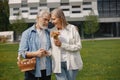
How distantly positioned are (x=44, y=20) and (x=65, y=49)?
0.60m

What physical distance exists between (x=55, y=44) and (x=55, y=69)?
436mm

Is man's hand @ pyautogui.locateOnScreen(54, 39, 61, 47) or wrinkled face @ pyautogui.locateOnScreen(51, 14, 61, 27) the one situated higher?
wrinkled face @ pyautogui.locateOnScreen(51, 14, 61, 27)

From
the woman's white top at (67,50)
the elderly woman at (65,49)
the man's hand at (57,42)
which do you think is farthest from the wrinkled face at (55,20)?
the man's hand at (57,42)

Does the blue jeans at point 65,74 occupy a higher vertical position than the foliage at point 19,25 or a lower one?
higher

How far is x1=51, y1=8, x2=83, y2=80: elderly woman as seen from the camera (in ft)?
21.9

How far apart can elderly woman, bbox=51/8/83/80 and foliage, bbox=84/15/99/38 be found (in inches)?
2928

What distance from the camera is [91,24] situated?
267ft

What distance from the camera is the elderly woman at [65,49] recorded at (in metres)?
6.69

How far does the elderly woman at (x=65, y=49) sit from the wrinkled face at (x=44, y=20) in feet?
0.29

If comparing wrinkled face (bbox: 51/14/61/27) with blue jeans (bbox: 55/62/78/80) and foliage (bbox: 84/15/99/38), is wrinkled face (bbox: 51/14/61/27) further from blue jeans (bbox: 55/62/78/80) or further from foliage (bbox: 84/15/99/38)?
foliage (bbox: 84/15/99/38)

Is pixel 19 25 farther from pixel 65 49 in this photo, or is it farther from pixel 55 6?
pixel 65 49

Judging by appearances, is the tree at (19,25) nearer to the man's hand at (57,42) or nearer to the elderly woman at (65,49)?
the elderly woman at (65,49)

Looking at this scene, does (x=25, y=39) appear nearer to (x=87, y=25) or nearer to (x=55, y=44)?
(x=55, y=44)

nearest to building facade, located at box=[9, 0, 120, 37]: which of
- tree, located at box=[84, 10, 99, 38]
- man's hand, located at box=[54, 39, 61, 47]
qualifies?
tree, located at box=[84, 10, 99, 38]
